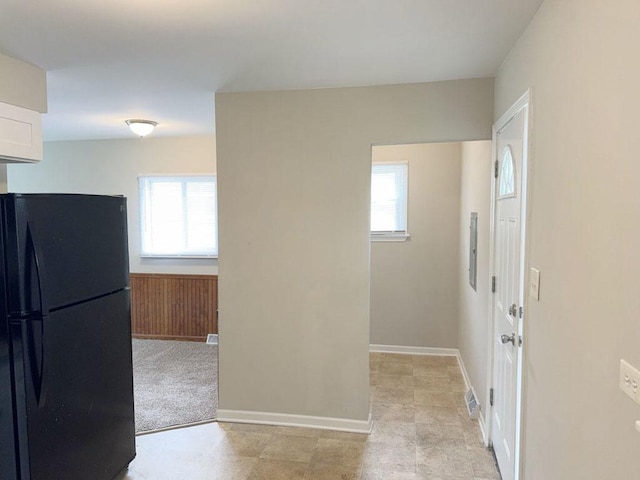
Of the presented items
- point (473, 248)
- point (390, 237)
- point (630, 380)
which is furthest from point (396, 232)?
point (630, 380)

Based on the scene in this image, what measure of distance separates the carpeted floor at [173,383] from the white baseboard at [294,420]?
17cm

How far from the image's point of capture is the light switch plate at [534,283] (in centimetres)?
187

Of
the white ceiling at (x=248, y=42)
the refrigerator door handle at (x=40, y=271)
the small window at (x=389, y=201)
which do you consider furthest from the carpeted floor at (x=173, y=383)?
the white ceiling at (x=248, y=42)

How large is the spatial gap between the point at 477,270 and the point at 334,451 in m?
1.78

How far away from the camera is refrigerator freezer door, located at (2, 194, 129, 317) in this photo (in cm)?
199

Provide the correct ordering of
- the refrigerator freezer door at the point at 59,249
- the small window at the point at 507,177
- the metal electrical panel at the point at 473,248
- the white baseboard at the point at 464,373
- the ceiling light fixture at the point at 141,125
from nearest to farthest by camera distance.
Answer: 1. the refrigerator freezer door at the point at 59,249
2. the small window at the point at 507,177
3. the metal electrical panel at the point at 473,248
4. the white baseboard at the point at 464,373
5. the ceiling light fixture at the point at 141,125

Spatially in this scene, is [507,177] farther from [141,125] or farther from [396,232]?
[141,125]

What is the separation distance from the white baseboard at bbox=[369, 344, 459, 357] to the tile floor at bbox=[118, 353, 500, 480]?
117cm

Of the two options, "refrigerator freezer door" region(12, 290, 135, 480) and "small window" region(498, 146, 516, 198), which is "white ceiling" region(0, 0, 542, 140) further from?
"refrigerator freezer door" region(12, 290, 135, 480)

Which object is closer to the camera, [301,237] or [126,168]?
[301,237]

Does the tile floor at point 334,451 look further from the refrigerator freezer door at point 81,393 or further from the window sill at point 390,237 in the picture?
the window sill at point 390,237

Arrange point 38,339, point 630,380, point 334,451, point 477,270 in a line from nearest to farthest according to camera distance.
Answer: point 630,380, point 38,339, point 334,451, point 477,270

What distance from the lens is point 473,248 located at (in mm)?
3699

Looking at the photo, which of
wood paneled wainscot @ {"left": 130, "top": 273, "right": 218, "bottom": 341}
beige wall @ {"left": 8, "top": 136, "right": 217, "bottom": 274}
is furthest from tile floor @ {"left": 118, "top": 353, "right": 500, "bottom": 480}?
beige wall @ {"left": 8, "top": 136, "right": 217, "bottom": 274}
